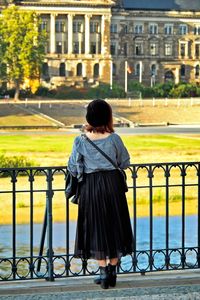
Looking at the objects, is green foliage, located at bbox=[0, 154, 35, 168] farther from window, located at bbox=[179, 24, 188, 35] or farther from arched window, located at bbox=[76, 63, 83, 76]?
window, located at bbox=[179, 24, 188, 35]

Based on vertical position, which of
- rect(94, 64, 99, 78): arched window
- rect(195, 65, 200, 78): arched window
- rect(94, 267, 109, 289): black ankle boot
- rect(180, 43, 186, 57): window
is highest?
rect(94, 267, 109, 289): black ankle boot

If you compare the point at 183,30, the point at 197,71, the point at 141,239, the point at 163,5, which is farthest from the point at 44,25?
the point at 141,239

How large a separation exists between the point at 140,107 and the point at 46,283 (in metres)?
84.9

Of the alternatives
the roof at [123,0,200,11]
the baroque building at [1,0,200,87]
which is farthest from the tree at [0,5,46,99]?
the roof at [123,0,200,11]

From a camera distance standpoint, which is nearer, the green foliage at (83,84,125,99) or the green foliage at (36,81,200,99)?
the green foliage at (36,81,200,99)

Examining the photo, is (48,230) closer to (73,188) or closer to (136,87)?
(73,188)

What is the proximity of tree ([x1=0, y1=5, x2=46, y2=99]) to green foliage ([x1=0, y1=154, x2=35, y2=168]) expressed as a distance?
61564 millimetres

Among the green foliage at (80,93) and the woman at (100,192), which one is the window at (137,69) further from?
the woman at (100,192)

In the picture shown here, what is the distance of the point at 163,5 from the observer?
146 metres

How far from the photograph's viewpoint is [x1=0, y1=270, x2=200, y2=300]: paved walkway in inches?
465

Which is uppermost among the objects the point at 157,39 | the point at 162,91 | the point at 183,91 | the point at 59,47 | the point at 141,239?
the point at 141,239

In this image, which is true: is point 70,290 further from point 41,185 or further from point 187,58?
point 187,58

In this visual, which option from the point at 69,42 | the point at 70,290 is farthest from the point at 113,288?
the point at 69,42

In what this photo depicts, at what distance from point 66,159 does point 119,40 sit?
99014 millimetres
